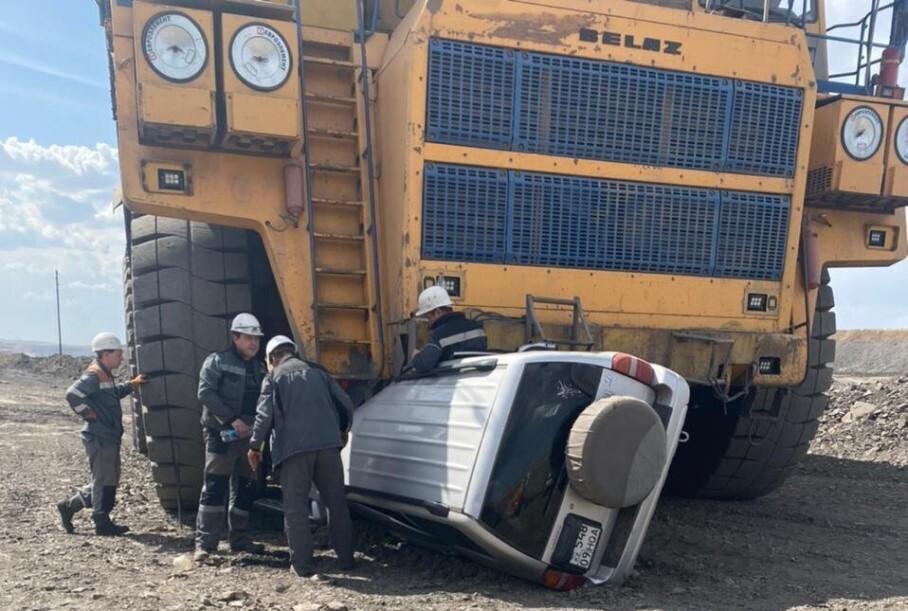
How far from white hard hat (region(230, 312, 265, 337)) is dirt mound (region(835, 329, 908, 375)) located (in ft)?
95.5

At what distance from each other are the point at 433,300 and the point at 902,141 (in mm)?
3075

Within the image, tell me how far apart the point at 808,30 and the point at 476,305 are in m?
3.40

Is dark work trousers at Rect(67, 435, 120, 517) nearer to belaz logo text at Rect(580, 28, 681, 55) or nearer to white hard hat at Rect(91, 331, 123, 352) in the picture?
white hard hat at Rect(91, 331, 123, 352)

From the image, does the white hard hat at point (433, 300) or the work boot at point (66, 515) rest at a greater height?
the white hard hat at point (433, 300)

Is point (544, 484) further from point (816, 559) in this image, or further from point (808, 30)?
point (808, 30)

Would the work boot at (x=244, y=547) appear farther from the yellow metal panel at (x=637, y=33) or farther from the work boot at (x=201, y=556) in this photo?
the yellow metal panel at (x=637, y=33)

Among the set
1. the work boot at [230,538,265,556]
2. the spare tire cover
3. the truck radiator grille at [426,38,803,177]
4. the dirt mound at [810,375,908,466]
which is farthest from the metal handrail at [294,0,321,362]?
the dirt mound at [810,375,908,466]

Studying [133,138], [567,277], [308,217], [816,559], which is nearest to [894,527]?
[816,559]

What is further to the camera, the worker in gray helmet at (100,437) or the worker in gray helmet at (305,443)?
the worker in gray helmet at (100,437)

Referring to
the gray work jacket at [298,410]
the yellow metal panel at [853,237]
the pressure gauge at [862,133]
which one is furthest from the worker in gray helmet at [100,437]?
the pressure gauge at [862,133]

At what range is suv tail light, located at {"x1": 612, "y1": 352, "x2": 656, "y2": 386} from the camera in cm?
426

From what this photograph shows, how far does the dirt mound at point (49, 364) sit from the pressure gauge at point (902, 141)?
23.9 m

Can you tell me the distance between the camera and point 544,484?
409 cm

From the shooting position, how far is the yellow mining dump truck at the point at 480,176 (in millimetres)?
4855
